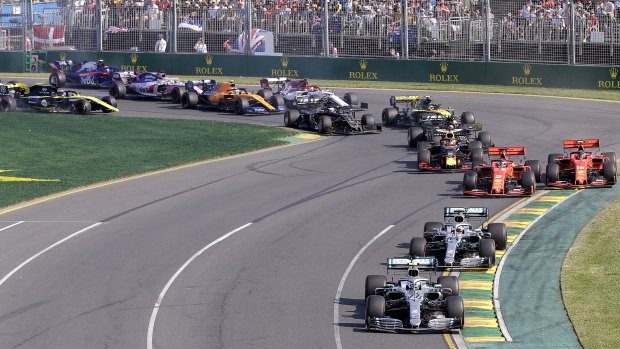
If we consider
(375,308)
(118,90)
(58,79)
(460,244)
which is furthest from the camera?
(58,79)

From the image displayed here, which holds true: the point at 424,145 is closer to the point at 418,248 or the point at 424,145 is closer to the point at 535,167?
the point at 535,167

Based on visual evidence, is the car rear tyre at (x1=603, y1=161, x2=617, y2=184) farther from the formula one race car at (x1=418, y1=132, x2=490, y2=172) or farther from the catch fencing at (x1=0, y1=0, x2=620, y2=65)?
the catch fencing at (x1=0, y1=0, x2=620, y2=65)

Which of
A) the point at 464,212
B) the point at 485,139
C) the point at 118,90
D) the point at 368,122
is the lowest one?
the point at 464,212

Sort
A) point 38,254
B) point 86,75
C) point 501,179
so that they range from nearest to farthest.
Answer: point 38,254, point 501,179, point 86,75

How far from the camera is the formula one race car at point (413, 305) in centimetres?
1905

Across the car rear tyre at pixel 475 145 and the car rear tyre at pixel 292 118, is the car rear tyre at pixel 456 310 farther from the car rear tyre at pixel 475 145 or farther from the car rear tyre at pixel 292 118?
the car rear tyre at pixel 292 118

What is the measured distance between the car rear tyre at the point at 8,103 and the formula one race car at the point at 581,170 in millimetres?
29667

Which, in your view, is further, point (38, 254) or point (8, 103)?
point (8, 103)

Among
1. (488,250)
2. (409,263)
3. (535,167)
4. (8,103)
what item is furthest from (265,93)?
(409,263)

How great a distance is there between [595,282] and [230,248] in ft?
30.0

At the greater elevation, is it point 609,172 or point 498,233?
point 609,172

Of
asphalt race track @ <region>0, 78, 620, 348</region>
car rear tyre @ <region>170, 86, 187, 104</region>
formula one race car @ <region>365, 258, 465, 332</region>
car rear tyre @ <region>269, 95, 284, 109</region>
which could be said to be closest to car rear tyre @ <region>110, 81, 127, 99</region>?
car rear tyre @ <region>170, 86, 187, 104</region>

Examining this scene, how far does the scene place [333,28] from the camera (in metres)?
61.0

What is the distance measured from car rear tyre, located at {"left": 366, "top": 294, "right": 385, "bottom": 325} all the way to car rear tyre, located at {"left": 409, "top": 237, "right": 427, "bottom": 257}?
445 cm
